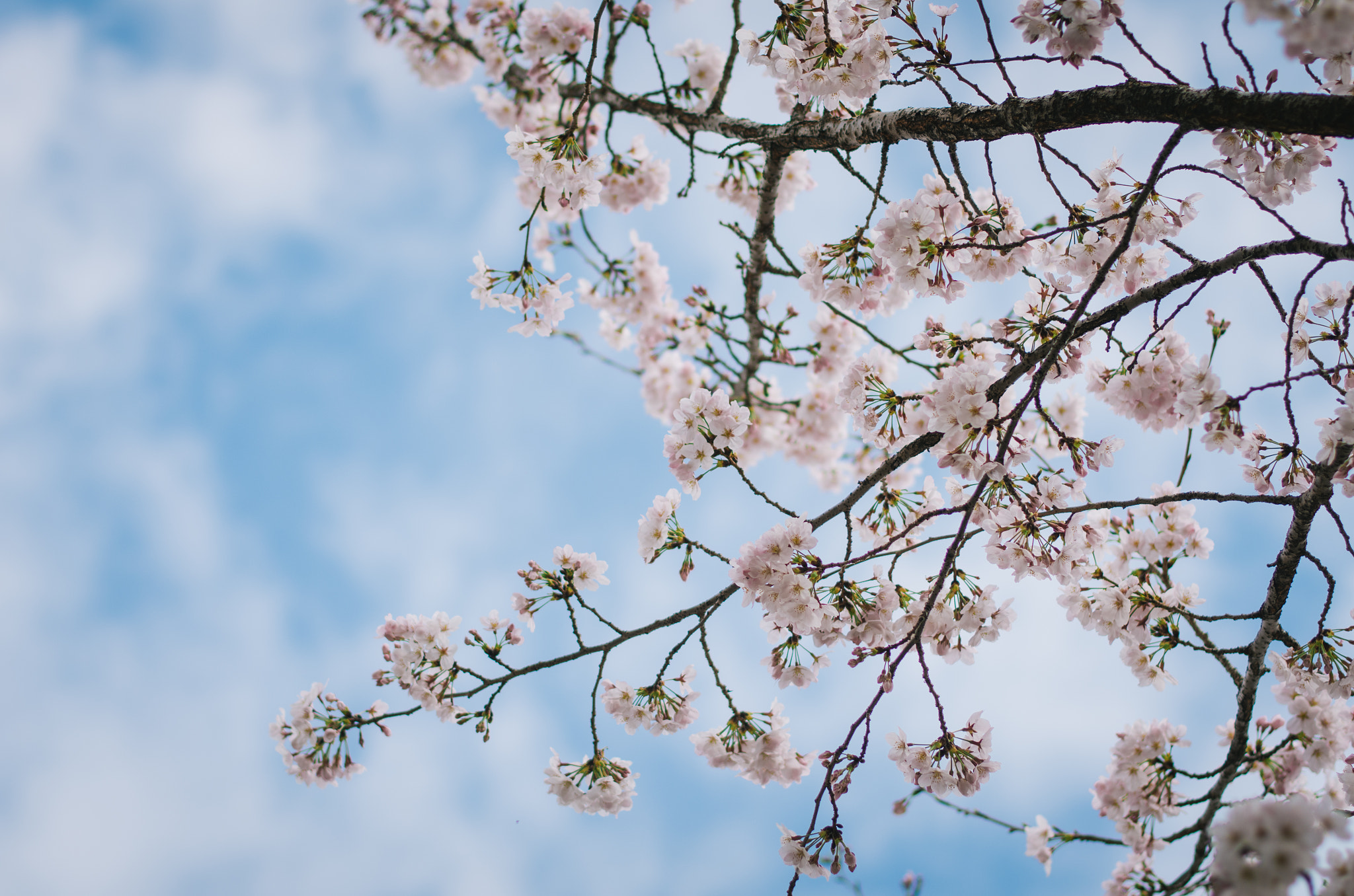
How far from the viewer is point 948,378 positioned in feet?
8.00

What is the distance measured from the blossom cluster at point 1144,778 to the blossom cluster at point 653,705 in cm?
211

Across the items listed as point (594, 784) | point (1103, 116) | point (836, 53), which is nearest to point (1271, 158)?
point (1103, 116)

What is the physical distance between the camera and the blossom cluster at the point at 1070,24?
7.14 ft

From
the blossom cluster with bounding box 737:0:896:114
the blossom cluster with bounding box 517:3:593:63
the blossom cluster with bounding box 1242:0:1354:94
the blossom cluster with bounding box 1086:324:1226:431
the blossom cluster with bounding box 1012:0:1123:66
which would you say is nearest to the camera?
the blossom cluster with bounding box 1242:0:1354:94

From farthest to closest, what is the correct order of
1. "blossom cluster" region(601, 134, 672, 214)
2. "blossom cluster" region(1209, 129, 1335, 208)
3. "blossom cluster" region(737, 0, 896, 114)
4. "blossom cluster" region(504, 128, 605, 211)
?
"blossom cluster" region(601, 134, 672, 214) < "blossom cluster" region(504, 128, 605, 211) < "blossom cluster" region(737, 0, 896, 114) < "blossom cluster" region(1209, 129, 1335, 208)

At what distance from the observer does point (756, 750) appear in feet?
9.82

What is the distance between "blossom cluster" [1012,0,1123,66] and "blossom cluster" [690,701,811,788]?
2.59 metres

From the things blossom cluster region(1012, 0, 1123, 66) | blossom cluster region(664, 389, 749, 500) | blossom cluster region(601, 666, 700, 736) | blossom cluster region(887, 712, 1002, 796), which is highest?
blossom cluster region(1012, 0, 1123, 66)

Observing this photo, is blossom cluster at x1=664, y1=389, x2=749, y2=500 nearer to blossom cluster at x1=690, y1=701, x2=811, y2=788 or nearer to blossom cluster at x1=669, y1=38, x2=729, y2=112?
blossom cluster at x1=690, y1=701, x2=811, y2=788

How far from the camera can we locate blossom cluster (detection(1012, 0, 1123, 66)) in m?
2.18

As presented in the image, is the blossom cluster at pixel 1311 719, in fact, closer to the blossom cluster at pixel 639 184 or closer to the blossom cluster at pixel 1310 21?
the blossom cluster at pixel 1310 21

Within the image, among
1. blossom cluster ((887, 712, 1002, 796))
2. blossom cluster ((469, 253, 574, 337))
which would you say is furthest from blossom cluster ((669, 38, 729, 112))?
blossom cluster ((887, 712, 1002, 796))

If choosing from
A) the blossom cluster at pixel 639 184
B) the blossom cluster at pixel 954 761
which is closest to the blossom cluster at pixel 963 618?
the blossom cluster at pixel 954 761

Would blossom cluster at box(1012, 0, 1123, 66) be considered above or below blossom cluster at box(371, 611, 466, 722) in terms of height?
above
